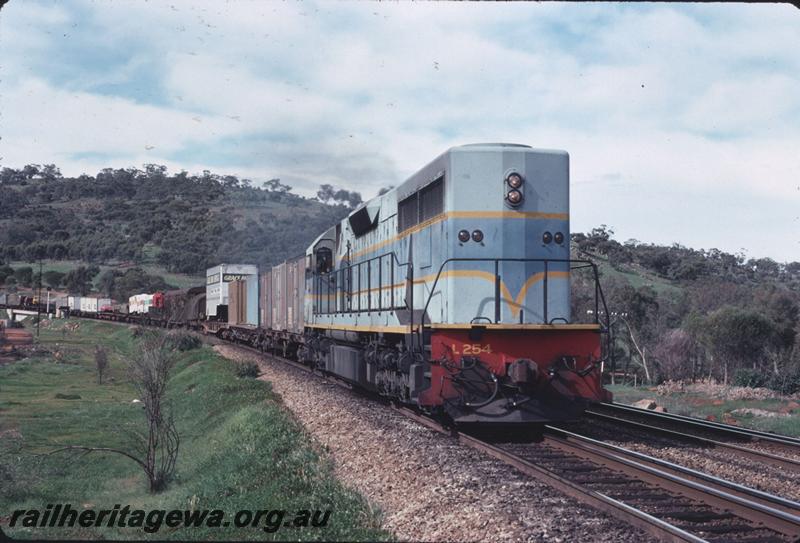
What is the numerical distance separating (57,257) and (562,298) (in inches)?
4822

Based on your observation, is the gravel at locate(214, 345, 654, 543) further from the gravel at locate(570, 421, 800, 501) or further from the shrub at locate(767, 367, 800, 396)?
the shrub at locate(767, 367, 800, 396)

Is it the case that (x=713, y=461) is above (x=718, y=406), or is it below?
above

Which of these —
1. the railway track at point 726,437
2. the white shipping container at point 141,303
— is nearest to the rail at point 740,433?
the railway track at point 726,437

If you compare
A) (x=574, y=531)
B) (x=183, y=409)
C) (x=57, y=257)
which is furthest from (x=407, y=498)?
(x=57, y=257)

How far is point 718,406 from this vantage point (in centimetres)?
2023

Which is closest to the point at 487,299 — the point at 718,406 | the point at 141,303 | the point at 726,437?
the point at 726,437

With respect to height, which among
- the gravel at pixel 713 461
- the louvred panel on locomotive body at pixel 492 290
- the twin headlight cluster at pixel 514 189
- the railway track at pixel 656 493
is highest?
the twin headlight cluster at pixel 514 189

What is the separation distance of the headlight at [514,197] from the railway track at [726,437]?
4500mm

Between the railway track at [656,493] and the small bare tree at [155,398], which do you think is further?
the small bare tree at [155,398]

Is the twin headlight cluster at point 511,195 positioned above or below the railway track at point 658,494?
above

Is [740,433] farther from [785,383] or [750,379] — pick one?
[750,379]

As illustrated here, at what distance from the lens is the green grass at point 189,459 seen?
8422 millimetres

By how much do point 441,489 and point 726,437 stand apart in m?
6.66

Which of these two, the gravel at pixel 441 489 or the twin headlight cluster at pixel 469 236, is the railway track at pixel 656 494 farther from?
the twin headlight cluster at pixel 469 236
